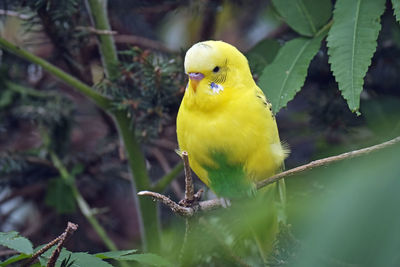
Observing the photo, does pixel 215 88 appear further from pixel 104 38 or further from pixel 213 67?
pixel 104 38

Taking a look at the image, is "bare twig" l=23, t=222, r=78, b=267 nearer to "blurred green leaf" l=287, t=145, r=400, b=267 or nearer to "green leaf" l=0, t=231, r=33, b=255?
"green leaf" l=0, t=231, r=33, b=255

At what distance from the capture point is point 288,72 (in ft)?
2.92

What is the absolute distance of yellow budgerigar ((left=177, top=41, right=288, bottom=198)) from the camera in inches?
34.7

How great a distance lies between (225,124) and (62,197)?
64 centimetres

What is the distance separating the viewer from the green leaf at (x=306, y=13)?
36.9 inches

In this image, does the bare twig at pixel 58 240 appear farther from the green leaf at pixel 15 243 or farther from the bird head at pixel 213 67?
the bird head at pixel 213 67

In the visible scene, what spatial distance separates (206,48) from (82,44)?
402 mm

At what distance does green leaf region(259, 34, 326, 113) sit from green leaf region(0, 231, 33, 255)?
1.48 feet

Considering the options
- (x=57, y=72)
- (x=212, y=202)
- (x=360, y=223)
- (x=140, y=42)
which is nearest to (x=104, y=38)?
(x=57, y=72)

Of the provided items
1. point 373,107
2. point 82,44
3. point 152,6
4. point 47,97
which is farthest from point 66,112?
point 373,107

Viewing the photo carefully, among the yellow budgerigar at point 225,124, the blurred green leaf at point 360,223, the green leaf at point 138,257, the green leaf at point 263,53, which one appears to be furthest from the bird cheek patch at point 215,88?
the blurred green leaf at point 360,223

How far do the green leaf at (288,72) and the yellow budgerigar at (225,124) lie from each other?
0.11 ft

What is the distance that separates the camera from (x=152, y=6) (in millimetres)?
1373

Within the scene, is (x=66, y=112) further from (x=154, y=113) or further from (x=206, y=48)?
(x=206, y=48)
